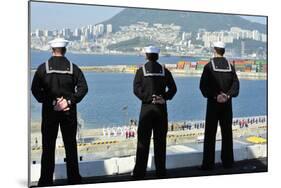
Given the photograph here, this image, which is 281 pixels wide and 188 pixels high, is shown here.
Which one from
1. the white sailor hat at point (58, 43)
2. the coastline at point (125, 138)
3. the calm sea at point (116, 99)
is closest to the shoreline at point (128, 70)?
the calm sea at point (116, 99)

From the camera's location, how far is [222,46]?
634cm

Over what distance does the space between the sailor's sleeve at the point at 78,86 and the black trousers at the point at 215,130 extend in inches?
57.1

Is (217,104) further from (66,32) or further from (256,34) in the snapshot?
(66,32)

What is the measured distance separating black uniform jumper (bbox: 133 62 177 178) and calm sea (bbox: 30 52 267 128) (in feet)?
0.25

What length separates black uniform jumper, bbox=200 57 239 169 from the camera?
6223 millimetres

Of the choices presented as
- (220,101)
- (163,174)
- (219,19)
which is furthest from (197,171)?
(219,19)

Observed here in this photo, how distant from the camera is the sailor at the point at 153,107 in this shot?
5902 millimetres

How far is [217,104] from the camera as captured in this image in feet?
20.5

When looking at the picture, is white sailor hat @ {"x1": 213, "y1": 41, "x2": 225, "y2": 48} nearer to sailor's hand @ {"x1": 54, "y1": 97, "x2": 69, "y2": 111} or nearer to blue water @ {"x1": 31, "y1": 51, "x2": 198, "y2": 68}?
blue water @ {"x1": 31, "y1": 51, "x2": 198, "y2": 68}

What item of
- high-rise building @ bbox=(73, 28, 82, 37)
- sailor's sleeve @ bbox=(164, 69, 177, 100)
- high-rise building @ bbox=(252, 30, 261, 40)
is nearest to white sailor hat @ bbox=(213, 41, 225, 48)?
high-rise building @ bbox=(252, 30, 261, 40)

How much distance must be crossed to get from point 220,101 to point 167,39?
0.90m

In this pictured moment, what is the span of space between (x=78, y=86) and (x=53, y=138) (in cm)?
57

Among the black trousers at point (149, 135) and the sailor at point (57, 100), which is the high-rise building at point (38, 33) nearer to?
the sailor at point (57, 100)

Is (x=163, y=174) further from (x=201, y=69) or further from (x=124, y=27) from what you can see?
(x=124, y=27)
